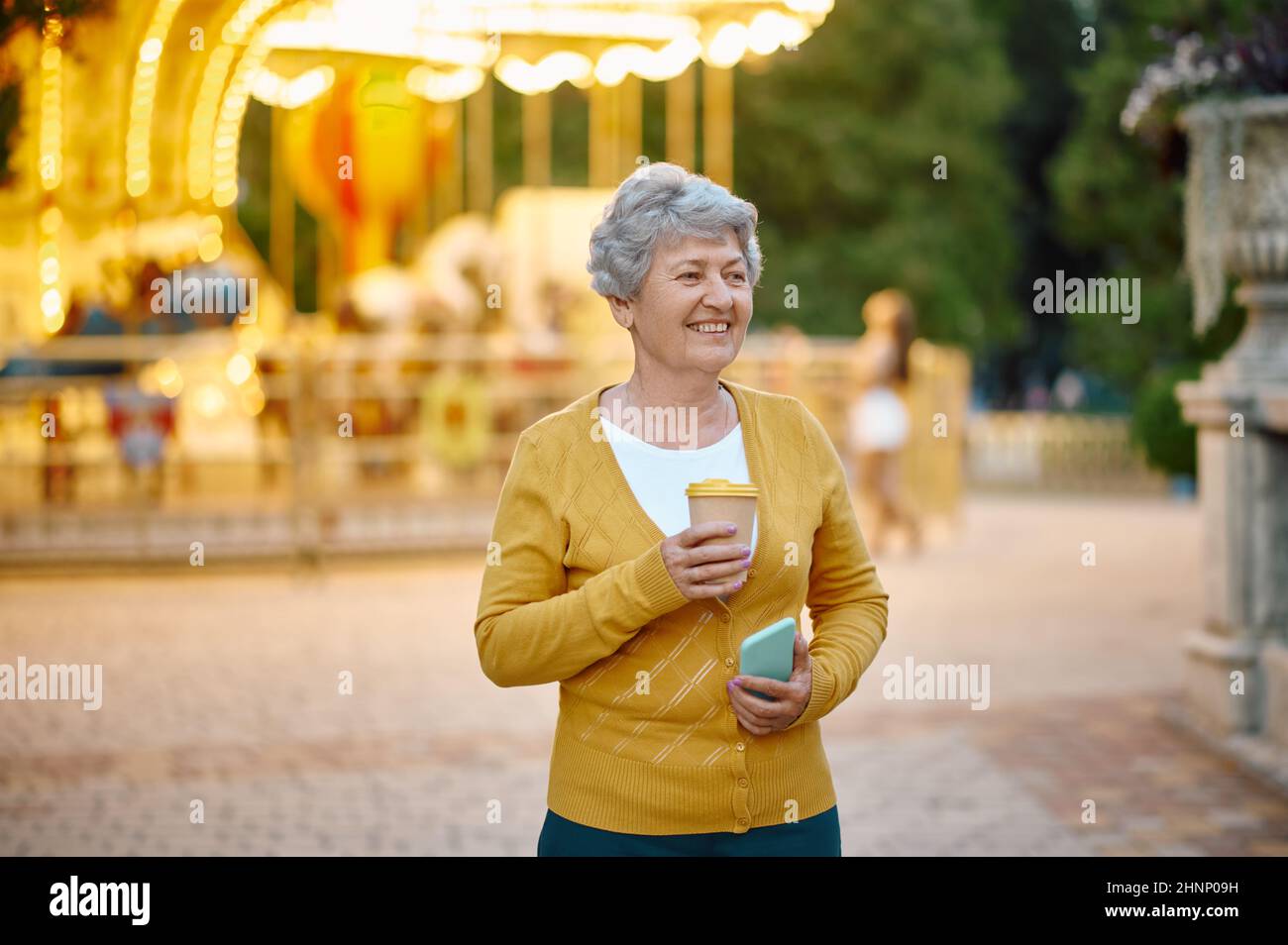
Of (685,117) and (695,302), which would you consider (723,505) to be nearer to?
(695,302)

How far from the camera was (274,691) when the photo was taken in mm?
8789

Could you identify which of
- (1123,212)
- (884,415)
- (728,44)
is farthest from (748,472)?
(1123,212)

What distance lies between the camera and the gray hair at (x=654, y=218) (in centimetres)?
301

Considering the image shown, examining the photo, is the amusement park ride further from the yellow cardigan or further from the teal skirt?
the teal skirt

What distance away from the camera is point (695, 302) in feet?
9.87

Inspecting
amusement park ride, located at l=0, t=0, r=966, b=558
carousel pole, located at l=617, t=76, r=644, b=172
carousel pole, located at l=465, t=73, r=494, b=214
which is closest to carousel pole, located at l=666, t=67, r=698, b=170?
carousel pole, located at l=617, t=76, r=644, b=172

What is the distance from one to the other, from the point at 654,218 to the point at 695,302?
0.16 m

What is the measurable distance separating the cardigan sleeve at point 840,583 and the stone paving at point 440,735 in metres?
2.62

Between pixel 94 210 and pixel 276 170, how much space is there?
1752 cm

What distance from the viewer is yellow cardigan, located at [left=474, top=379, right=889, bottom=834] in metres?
2.97

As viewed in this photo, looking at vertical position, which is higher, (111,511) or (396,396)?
(396,396)

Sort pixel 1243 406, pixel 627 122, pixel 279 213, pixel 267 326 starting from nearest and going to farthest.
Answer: pixel 1243 406
pixel 267 326
pixel 627 122
pixel 279 213
